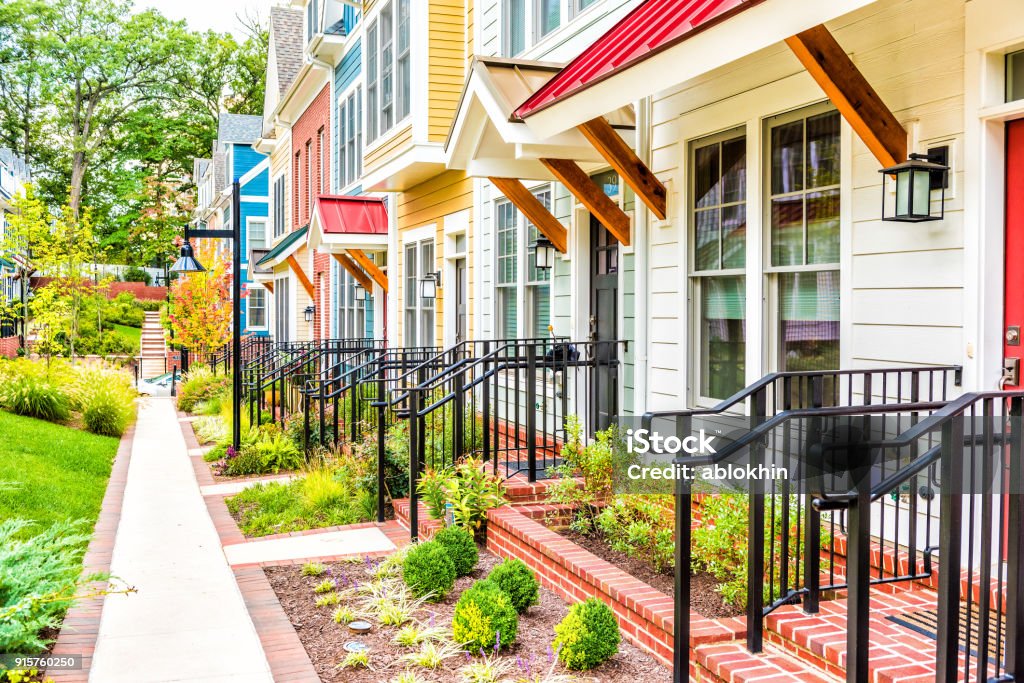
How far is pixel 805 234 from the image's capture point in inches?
231

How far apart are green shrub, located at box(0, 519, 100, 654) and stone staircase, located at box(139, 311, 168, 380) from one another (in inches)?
1135

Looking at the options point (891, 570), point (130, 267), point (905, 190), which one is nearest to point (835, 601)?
point (891, 570)

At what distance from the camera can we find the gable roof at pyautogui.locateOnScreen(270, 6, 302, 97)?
26.1 metres

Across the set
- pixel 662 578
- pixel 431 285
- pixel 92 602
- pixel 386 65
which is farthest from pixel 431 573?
pixel 386 65

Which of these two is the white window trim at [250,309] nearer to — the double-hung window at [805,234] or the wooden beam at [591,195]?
the wooden beam at [591,195]

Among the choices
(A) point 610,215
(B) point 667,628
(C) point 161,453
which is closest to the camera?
(B) point 667,628

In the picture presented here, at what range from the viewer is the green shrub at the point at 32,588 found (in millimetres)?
4598

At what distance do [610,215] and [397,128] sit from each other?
6276 millimetres

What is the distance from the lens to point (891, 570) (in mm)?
4832

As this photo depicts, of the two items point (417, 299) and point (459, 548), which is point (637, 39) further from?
point (417, 299)

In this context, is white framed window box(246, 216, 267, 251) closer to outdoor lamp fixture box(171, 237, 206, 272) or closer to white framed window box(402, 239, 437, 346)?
white framed window box(402, 239, 437, 346)

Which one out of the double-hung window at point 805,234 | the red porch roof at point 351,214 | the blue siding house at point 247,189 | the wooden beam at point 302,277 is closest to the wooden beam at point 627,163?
the double-hung window at point 805,234

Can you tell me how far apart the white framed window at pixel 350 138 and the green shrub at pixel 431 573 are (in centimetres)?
1268

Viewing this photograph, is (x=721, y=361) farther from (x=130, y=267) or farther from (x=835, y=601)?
(x=130, y=267)
